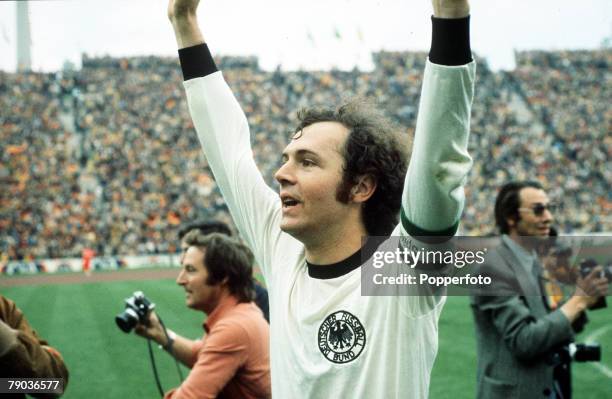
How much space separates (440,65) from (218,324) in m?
1.87

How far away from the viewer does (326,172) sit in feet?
5.49

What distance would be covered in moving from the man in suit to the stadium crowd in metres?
20.5

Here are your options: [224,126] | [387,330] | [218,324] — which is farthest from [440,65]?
[218,324]

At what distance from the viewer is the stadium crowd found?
2336 cm

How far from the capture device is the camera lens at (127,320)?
9.21 ft

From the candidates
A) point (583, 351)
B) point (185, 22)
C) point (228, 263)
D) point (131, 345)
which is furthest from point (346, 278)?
→ point (131, 345)

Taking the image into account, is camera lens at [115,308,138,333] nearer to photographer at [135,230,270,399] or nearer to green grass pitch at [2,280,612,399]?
photographer at [135,230,270,399]

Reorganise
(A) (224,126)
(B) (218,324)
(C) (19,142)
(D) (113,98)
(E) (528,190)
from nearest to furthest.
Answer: (A) (224,126)
(B) (218,324)
(E) (528,190)
(C) (19,142)
(D) (113,98)

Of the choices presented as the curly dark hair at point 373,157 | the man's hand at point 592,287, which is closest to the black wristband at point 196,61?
the curly dark hair at point 373,157

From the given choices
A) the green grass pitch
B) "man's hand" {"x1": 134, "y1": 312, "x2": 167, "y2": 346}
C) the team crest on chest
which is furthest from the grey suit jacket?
the green grass pitch

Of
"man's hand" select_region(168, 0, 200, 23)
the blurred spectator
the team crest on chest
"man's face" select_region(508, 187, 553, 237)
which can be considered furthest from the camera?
"man's face" select_region(508, 187, 553, 237)

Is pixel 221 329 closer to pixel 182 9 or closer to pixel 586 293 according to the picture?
pixel 182 9

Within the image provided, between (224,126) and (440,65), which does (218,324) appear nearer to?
(224,126)

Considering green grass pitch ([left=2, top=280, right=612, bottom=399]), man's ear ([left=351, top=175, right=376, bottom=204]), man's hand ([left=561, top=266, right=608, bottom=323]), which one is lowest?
green grass pitch ([left=2, top=280, right=612, bottom=399])
